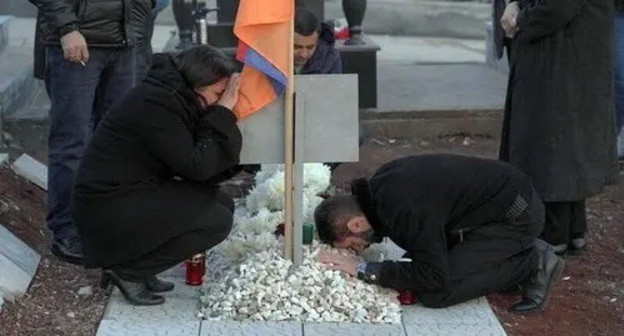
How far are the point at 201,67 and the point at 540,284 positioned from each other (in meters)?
1.66

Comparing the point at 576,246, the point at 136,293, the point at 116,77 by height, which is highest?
the point at 116,77

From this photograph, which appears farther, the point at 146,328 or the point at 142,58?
the point at 142,58

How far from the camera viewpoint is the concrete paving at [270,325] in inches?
187

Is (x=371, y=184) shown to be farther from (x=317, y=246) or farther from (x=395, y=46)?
(x=395, y=46)

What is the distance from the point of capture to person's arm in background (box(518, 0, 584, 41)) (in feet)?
18.3

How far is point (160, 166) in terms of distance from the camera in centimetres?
485

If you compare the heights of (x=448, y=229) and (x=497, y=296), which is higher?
(x=448, y=229)

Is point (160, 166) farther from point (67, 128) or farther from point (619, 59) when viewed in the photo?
point (619, 59)

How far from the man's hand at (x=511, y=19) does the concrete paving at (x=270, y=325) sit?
1412mm

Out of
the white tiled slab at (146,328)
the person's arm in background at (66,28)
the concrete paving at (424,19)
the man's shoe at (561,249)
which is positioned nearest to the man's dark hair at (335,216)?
the white tiled slab at (146,328)

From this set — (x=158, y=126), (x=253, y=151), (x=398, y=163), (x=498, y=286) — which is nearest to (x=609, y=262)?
(x=498, y=286)

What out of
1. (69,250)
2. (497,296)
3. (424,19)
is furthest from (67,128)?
(424,19)

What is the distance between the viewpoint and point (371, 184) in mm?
4980

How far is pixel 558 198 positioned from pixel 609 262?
1.58ft
